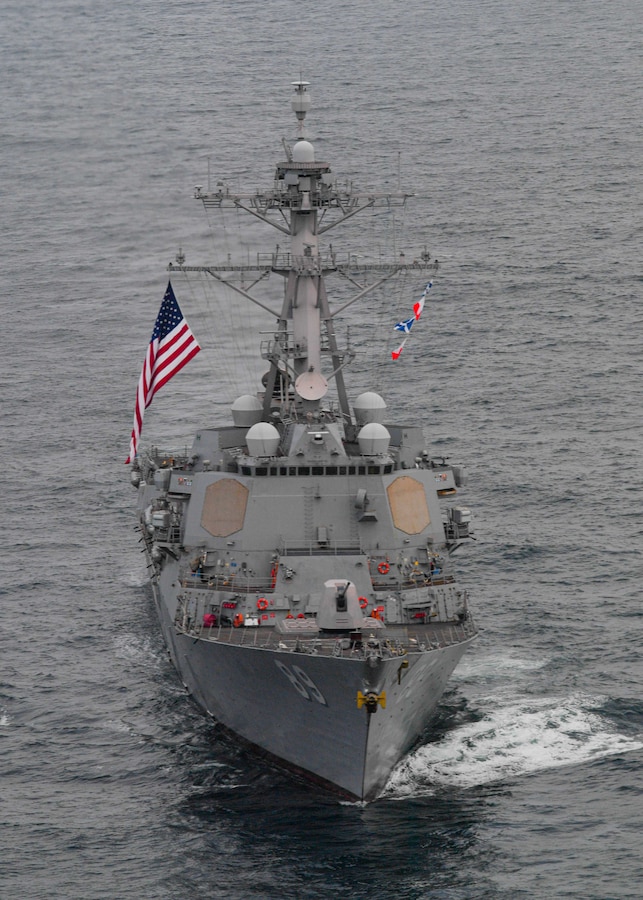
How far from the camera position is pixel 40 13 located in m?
107

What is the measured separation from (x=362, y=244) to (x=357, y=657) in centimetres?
4358

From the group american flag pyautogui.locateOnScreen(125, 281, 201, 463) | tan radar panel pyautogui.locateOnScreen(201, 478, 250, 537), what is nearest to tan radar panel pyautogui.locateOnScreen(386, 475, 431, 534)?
tan radar panel pyautogui.locateOnScreen(201, 478, 250, 537)

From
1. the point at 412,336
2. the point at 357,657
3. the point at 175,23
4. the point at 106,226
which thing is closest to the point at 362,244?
the point at 412,336

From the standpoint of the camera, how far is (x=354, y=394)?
217 ft

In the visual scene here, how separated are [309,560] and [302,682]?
5235 millimetres

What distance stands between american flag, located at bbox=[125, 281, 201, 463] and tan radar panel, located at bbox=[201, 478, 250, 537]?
3089 millimetres

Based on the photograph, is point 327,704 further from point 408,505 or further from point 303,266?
point 303,266

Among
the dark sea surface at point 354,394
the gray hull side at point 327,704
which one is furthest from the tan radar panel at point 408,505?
the dark sea surface at point 354,394

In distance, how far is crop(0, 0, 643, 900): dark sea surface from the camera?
38031mm

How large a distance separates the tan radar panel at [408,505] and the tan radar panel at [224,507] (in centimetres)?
417

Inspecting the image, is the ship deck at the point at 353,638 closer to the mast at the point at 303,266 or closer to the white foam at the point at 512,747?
the white foam at the point at 512,747

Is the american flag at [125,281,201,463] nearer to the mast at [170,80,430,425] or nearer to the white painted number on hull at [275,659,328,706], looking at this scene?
the mast at [170,80,430,425]

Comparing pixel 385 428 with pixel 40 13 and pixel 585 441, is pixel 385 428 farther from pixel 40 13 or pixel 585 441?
pixel 40 13

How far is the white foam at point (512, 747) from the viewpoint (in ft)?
134
